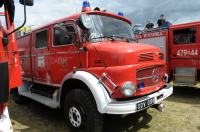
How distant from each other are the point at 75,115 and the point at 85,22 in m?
1.79

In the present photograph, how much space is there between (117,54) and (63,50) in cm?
154

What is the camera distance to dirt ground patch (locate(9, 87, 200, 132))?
17.7 ft

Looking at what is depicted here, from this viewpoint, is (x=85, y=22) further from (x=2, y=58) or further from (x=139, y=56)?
(x=2, y=58)

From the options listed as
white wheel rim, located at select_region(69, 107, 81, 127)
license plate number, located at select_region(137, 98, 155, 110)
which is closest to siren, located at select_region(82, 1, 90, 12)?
white wheel rim, located at select_region(69, 107, 81, 127)

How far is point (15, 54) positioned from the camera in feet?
13.0

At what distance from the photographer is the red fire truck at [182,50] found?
8.59 m

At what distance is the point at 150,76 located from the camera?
493 cm

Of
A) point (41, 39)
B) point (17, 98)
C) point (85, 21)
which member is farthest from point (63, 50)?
point (17, 98)

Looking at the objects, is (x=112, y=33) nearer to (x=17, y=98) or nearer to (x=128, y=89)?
(x=128, y=89)

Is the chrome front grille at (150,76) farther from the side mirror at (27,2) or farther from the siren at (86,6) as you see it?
the side mirror at (27,2)

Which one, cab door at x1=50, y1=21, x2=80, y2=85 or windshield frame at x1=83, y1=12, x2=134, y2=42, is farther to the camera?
cab door at x1=50, y1=21, x2=80, y2=85

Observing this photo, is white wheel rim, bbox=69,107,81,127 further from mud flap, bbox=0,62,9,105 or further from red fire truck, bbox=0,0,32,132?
mud flap, bbox=0,62,9,105

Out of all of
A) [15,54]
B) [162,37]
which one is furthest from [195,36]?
[15,54]

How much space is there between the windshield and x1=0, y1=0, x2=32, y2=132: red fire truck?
1.67 metres
